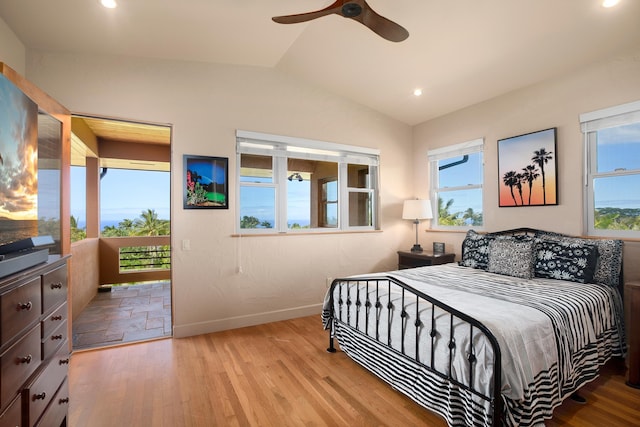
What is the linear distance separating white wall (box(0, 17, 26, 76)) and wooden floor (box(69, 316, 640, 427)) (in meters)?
2.56

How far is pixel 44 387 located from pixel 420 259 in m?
3.85

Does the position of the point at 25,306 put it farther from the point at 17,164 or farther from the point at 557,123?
the point at 557,123

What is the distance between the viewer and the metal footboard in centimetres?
163

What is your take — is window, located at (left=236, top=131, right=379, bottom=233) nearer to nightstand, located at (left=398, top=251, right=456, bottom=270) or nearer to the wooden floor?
nightstand, located at (left=398, top=251, right=456, bottom=270)

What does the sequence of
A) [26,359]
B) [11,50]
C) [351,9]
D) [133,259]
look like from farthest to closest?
[133,259], [11,50], [351,9], [26,359]

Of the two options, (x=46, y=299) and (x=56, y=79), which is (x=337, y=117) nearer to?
(x=56, y=79)

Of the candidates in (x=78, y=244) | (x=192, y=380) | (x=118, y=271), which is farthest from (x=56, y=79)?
(x=118, y=271)

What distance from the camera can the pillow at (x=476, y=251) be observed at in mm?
3398

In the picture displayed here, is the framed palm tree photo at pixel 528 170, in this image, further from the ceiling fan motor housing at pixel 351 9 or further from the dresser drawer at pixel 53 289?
the dresser drawer at pixel 53 289

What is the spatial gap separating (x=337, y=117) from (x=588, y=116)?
2713 millimetres

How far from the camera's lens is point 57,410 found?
161 cm

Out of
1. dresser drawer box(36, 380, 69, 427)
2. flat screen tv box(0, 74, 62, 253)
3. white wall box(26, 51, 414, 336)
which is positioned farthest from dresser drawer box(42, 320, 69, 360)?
white wall box(26, 51, 414, 336)

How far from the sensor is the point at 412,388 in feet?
6.91

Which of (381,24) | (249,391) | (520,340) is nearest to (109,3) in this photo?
(381,24)
